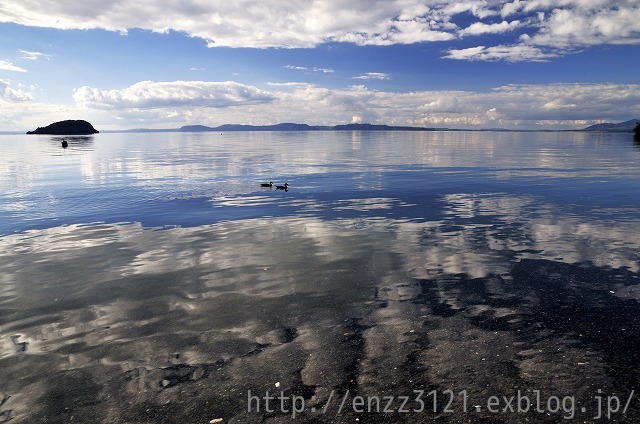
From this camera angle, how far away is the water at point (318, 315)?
793 cm

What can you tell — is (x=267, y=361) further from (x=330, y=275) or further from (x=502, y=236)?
(x=502, y=236)

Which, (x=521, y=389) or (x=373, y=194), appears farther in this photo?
(x=373, y=194)

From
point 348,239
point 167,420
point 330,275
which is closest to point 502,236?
point 348,239

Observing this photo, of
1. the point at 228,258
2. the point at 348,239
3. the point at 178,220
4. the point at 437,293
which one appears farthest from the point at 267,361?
the point at 178,220

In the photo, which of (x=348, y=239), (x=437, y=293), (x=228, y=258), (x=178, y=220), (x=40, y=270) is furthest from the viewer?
(x=178, y=220)

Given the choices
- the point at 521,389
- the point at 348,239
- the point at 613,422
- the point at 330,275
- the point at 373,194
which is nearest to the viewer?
the point at 613,422

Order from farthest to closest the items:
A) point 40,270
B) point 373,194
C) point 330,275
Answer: point 373,194 → point 40,270 → point 330,275

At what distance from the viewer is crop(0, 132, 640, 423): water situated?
7.93 m

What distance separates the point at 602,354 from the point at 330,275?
8566mm

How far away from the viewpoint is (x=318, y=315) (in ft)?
38.2

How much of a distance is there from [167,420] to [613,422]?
8.09 m

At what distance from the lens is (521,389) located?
793 centimetres

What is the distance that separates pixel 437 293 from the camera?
13070 millimetres

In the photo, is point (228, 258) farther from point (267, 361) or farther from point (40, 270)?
point (267, 361)
